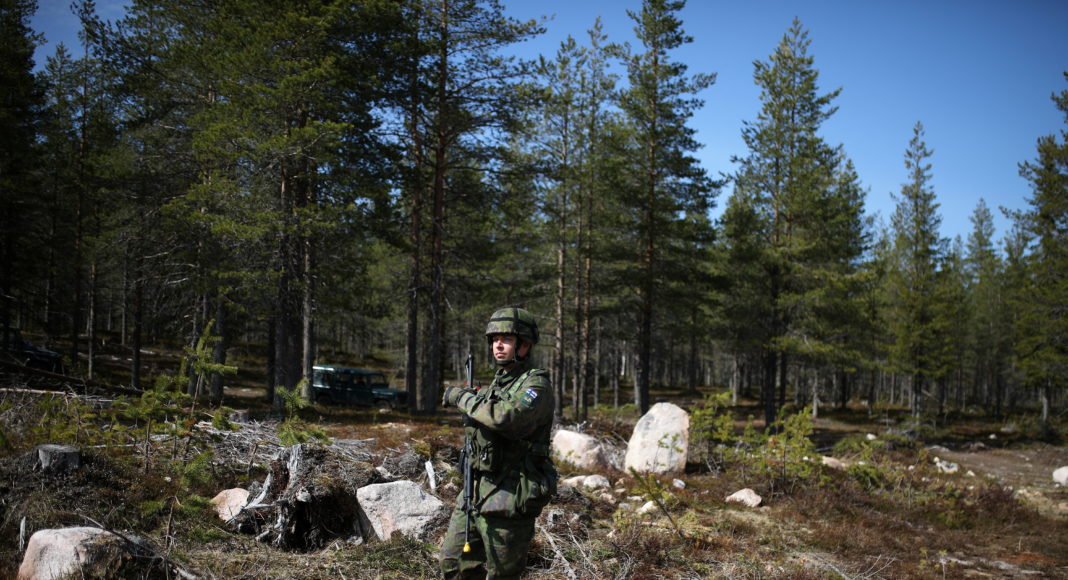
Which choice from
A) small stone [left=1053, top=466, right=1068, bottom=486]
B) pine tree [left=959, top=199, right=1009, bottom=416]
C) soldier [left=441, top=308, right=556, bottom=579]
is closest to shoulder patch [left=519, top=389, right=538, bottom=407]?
soldier [left=441, top=308, right=556, bottom=579]

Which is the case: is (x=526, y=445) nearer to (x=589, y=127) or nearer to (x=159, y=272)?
(x=159, y=272)

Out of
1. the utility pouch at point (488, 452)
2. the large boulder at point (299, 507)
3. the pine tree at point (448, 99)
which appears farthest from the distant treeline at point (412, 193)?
the utility pouch at point (488, 452)

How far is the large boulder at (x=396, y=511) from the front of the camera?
547cm

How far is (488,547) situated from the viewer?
362 cm

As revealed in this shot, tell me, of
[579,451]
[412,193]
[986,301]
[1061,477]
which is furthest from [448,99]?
[986,301]

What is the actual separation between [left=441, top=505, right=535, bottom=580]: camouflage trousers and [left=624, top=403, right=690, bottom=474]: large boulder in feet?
23.5

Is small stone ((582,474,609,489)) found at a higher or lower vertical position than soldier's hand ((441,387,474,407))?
lower

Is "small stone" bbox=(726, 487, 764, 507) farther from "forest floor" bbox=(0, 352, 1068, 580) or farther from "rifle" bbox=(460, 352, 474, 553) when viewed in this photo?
"rifle" bbox=(460, 352, 474, 553)

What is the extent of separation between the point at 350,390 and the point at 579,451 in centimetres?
1287

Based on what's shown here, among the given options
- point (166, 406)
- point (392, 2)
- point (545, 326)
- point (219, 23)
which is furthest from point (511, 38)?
point (545, 326)

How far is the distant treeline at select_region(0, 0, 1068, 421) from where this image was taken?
12109 mm

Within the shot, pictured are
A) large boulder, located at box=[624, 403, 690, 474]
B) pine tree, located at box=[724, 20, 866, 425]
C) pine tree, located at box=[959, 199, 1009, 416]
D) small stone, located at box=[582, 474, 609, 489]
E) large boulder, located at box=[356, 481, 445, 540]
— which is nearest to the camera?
large boulder, located at box=[356, 481, 445, 540]

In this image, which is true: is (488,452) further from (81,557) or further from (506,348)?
(81,557)

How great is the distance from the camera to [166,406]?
18.6ft
